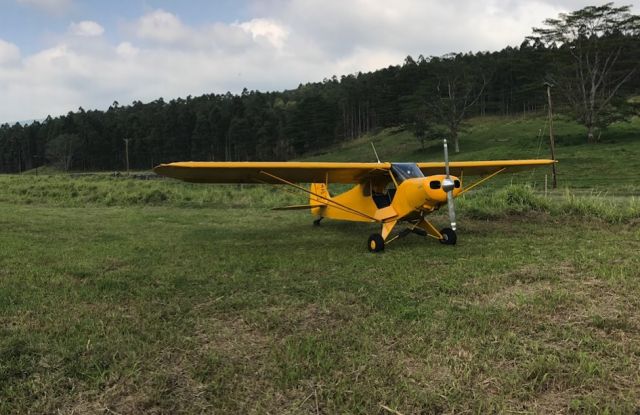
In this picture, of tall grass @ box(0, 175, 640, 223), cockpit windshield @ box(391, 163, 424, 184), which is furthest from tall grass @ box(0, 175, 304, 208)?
cockpit windshield @ box(391, 163, 424, 184)

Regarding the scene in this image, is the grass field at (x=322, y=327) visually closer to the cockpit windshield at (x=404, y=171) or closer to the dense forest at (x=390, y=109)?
the cockpit windshield at (x=404, y=171)

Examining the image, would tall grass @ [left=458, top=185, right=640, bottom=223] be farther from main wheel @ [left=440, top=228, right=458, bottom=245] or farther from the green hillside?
the green hillside

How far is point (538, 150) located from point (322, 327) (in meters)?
34.0

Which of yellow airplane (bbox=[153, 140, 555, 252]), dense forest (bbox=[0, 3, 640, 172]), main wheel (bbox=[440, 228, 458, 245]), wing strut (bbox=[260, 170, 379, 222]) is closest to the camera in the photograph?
yellow airplane (bbox=[153, 140, 555, 252])

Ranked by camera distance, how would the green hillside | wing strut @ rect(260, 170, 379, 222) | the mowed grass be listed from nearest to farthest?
1. the mowed grass
2. wing strut @ rect(260, 170, 379, 222)
3. the green hillside

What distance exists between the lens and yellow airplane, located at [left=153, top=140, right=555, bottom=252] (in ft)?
30.4

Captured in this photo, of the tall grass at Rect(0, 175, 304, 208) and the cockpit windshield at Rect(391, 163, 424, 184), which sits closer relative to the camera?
the cockpit windshield at Rect(391, 163, 424, 184)

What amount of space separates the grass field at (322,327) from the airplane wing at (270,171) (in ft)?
5.18

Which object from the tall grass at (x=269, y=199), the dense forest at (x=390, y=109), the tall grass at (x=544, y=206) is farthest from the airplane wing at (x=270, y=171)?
the dense forest at (x=390, y=109)

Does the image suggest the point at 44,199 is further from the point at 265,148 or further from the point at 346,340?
the point at 265,148

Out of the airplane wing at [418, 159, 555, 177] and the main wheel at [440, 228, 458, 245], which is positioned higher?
the airplane wing at [418, 159, 555, 177]

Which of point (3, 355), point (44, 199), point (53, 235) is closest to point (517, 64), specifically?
point (44, 199)

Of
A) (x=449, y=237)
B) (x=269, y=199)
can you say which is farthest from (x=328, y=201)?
(x=269, y=199)

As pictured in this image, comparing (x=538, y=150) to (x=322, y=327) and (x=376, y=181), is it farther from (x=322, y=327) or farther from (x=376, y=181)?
(x=322, y=327)
